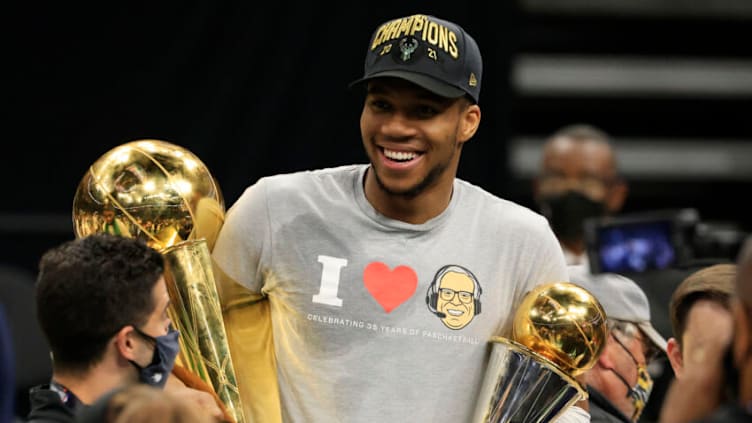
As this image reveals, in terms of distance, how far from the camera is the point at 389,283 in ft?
9.39

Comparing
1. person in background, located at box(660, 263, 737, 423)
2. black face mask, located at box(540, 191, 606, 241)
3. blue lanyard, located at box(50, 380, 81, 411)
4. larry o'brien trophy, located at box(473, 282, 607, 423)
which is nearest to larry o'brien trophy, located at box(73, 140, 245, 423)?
blue lanyard, located at box(50, 380, 81, 411)

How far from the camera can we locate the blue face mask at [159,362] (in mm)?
2502

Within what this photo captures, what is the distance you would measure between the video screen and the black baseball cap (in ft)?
3.18

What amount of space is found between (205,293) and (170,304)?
79 millimetres

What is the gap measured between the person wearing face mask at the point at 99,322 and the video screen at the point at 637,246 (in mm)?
1589

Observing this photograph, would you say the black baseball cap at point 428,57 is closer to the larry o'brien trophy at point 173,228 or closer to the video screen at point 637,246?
the larry o'brien trophy at point 173,228

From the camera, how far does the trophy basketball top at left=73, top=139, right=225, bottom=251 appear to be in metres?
2.75

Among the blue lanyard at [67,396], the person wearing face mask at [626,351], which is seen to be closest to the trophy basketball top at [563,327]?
the person wearing face mask at [626,351]

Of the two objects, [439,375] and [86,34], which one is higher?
[86,34]

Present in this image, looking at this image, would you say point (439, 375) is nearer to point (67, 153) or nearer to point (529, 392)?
point (529, 392)

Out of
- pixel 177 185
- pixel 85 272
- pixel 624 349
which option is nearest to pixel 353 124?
pixel 624 349

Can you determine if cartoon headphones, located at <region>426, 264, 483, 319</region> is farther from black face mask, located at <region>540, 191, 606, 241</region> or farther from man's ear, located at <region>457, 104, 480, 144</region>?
black face mask, located at <region>540, 191, 606, 241</region>

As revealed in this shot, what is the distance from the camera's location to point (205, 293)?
2.77m

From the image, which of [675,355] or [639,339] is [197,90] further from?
[675,355]
